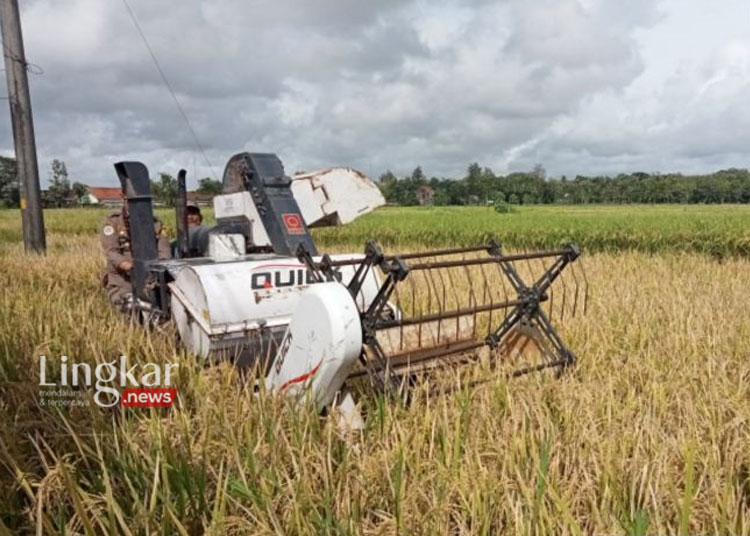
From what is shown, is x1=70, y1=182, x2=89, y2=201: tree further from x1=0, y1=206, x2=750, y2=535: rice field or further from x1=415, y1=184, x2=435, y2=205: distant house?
x1=0, y1=206, x2=750, y2=535: rice field

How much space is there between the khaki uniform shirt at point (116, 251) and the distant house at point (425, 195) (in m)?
70.9

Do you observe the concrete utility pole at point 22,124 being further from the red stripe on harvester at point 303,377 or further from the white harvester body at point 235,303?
the red stripe on harvester at point 303,377

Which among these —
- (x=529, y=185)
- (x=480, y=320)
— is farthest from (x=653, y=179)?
(x=480, y=320)

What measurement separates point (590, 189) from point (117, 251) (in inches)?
3910

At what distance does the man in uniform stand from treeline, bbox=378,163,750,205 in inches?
3005

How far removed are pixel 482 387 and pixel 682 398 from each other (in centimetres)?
117

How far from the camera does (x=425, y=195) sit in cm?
7912

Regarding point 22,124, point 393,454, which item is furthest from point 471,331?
point 22,124

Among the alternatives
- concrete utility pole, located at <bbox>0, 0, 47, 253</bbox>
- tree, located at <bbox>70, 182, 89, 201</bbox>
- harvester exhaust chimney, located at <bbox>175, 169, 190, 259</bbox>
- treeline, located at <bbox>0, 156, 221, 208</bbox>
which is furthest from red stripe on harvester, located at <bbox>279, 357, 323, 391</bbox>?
tree, located at <bbox>70, 182, 89, 201</bbox>

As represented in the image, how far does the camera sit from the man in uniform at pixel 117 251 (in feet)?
16.0

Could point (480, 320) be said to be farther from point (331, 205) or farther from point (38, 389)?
point (38, 389)

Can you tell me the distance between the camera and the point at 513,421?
2.61m

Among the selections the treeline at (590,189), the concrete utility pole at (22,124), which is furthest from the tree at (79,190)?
the concrete utility pole at (22,124)

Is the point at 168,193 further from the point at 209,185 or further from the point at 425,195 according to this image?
the point at 425,195
